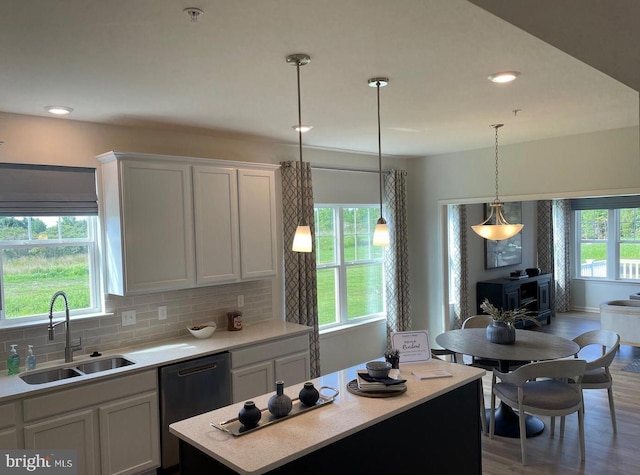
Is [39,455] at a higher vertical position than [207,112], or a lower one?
lower

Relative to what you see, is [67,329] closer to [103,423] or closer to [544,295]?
[103,423]

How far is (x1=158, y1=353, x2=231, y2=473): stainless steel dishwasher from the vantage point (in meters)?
3.48

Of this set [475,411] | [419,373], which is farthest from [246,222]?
[475,411]

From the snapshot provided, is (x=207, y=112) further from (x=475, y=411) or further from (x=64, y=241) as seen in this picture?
(x=475, y=411)

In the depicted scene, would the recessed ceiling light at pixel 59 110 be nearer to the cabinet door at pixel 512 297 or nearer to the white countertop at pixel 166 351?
the white countertop at pixel 166 351

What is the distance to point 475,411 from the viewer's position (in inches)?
125

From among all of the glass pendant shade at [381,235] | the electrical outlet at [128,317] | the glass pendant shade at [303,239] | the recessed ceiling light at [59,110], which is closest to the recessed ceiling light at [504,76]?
the glass pendant shade at [381,235]

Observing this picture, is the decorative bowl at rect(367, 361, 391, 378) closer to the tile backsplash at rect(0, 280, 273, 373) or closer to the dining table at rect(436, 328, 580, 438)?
Answer: the dining table at rect(436, 328, 580, 438)

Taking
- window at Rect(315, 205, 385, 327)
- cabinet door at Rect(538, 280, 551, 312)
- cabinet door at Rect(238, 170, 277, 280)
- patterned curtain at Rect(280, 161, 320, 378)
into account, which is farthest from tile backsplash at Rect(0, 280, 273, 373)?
cabinet door at Rect(538, 280, 551, 312)

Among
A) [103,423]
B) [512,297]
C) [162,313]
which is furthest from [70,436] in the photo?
[512,297]

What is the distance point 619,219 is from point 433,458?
26.9 feet

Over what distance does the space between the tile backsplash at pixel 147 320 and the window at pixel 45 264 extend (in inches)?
5.5

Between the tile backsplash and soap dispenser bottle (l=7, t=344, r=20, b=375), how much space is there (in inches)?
3.6

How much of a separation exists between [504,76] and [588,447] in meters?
2.96
